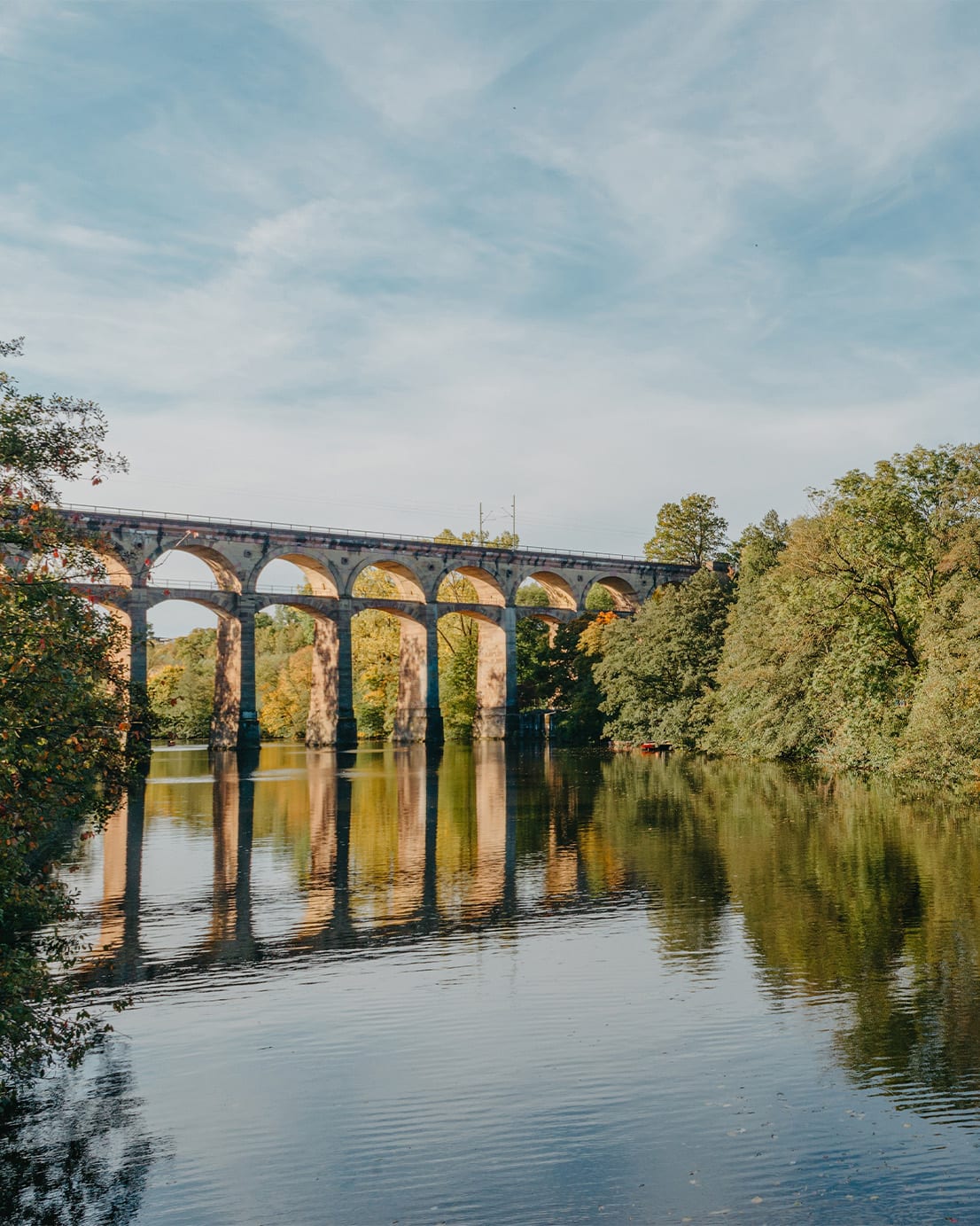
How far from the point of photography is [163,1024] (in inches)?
410

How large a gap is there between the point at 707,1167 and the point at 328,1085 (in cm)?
316

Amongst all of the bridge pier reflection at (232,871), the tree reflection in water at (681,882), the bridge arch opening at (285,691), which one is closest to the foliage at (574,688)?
the bridge arch opening at (285,691)

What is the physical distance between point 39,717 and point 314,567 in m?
54.6

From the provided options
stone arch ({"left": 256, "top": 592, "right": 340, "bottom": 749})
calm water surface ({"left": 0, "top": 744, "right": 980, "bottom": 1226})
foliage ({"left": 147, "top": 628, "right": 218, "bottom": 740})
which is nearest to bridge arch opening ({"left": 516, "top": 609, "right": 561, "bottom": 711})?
stone arch ({"left": 256, "top": 592, "right": 340, "bottom": 749})

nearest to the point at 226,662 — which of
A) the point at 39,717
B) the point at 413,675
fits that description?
the point at 413,675

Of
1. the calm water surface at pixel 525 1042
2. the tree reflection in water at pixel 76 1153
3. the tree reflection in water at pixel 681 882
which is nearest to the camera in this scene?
the tree reflection in water at pixel 76 1153

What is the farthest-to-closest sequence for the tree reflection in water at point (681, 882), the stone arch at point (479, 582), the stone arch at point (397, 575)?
the stone arch at point (479, 582), the stone arch at point (397, 575), the tree reflection in water at point (681, 882)

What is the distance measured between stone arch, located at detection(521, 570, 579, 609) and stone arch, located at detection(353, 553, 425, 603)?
26.0 feet

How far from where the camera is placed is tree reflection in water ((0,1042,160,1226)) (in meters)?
6.96

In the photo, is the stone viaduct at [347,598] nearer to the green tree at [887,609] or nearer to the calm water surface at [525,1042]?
the green tree at [887,609]

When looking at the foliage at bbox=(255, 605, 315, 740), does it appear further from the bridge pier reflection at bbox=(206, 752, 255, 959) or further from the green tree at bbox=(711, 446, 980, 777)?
the green tree at bbox=(711, 446, 980, 777)

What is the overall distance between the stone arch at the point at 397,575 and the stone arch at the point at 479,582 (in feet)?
3.34

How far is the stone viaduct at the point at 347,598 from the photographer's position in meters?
57.0

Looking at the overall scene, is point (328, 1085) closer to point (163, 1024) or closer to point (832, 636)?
point (163, 1024)
